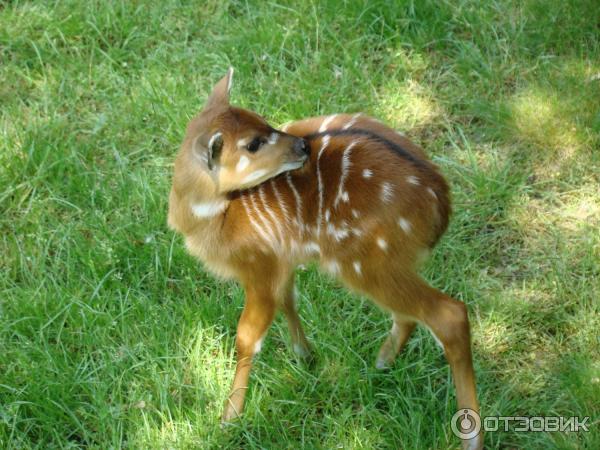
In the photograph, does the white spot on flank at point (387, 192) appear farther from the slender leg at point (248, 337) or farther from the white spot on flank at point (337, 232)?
the slender leg at point (248, 337)

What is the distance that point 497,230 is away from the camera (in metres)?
4.41

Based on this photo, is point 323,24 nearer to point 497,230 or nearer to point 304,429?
point 497,230

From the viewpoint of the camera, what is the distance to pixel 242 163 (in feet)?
11.4

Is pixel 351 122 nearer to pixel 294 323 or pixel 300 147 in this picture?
pixel 300 147

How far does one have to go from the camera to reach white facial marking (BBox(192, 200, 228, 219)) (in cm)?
355

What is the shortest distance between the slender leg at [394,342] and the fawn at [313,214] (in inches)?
13.4

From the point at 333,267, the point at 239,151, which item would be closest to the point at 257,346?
the point at 333,267

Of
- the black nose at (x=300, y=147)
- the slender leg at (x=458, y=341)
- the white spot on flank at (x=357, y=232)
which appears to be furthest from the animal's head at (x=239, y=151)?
the slender leg at (x=458, y=341)

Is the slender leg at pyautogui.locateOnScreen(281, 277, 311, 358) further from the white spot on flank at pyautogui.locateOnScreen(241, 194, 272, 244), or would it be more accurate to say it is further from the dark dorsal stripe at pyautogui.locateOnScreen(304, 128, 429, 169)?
the dark dorsal stripe at pyautogui.locateOnScreen(304, 128, 429, 169)

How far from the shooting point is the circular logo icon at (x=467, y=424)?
346cm

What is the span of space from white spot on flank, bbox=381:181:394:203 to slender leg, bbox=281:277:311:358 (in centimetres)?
66

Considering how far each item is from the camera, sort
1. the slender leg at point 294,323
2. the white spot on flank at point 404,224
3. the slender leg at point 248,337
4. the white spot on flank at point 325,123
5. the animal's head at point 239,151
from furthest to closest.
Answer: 1. the slender leg at point 294,323
2. the white spot on flank at point 325,123
3. the slender leg at point 248,337
4. the animal's head at point 239,151
5. the white spot on flank at point 404,224

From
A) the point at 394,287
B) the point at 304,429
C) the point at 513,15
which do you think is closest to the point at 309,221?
the point at 394,287

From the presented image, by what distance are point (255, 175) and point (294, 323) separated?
71 cm
